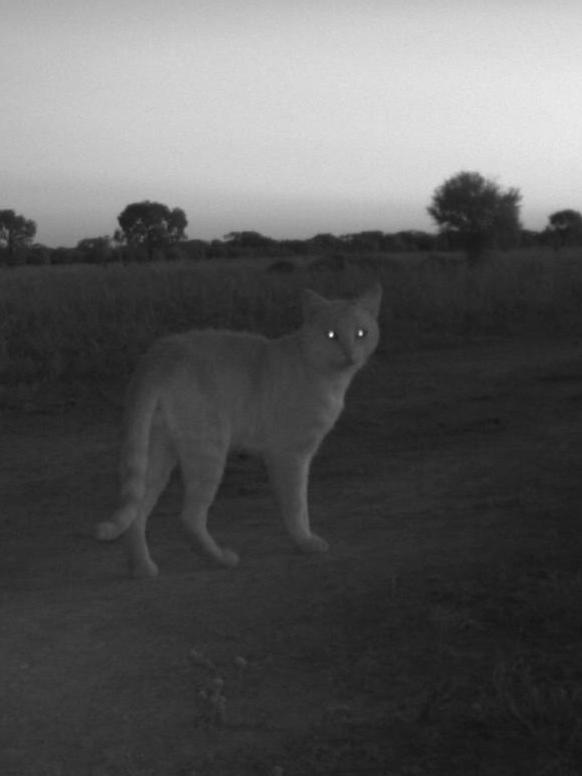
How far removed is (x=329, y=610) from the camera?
16.6 feet

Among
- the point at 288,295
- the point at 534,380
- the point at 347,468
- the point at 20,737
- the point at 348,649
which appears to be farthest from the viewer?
the point at 288,295

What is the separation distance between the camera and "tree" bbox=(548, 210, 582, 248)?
47.9 metres

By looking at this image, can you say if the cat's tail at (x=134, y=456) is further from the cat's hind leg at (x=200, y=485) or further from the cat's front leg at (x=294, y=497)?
the cat's front leg at (x=294, y=497)

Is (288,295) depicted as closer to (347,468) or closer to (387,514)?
(347,468)

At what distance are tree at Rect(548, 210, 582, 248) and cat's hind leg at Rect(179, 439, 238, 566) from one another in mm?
39996

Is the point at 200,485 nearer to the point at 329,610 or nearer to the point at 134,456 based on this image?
the point at 134,456

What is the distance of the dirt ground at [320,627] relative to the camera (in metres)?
3.81

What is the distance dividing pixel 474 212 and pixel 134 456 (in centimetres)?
2946

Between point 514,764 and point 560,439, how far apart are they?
5.14 m

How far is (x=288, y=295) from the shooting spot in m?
17.0

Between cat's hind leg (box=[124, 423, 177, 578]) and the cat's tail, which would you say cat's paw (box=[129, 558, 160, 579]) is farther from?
the cat's tail

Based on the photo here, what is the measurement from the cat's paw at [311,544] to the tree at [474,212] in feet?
94.0

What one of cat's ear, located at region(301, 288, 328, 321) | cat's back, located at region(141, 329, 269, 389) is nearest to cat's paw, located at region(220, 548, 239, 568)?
cat's back, located at region(141, 329, 269, 389)

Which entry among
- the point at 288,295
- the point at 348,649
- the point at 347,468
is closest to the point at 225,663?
the point at 348,649
